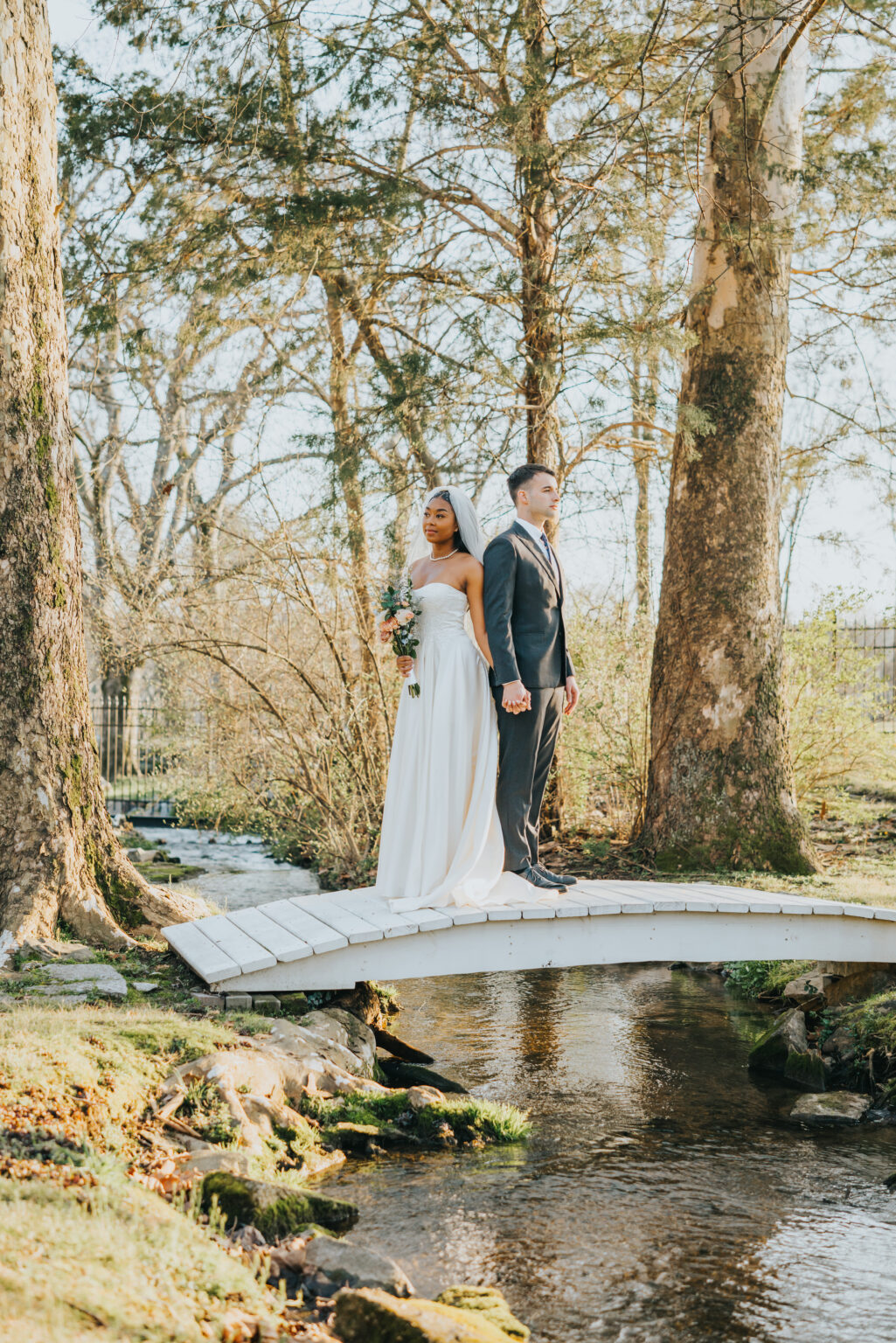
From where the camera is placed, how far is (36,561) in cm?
559

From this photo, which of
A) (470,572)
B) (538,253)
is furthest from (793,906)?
(538,253)

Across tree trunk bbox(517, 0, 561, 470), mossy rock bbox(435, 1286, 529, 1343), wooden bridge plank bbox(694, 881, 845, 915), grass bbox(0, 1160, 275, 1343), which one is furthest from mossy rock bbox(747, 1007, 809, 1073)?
tree trunk bbox(517, 0, 561, 470)

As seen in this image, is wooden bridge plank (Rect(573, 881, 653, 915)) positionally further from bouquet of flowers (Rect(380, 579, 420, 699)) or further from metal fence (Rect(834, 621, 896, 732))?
metal fence (Rect(834, 621, 896, 732))

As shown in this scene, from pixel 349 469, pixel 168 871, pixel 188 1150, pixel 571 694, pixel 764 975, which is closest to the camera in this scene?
pixel 188 1150

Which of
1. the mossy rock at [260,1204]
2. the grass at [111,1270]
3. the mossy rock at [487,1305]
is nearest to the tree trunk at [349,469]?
the mossy rock at [260,1204]

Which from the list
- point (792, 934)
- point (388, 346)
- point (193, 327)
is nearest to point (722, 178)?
point (388, 346)

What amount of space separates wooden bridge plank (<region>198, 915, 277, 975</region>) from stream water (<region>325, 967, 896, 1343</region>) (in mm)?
1086

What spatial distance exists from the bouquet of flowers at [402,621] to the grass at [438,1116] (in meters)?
1.95

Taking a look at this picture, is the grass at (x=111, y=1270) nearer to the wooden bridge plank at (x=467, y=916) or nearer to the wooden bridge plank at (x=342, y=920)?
the wooden bridge plank at (x=342, y=920)

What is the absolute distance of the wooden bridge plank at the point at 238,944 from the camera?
5.12m

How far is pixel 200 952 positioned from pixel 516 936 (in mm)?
1480

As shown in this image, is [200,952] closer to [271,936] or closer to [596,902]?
[271,936]

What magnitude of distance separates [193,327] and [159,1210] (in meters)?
7.45

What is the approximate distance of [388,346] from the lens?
35.0 ft
